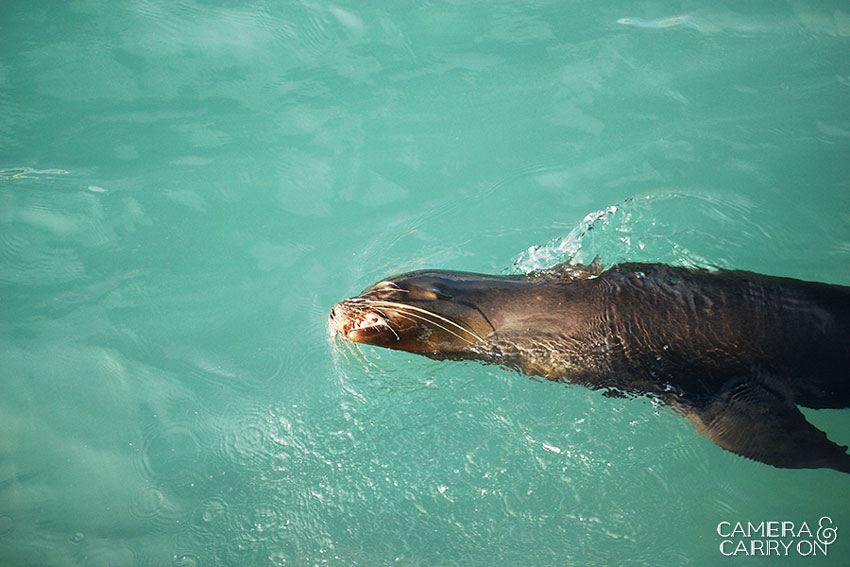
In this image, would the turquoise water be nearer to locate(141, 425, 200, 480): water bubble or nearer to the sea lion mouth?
locate(141, 425, 200, 480): water bubble

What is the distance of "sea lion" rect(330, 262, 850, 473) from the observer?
3498 millimetres

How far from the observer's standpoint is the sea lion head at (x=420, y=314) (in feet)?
11.5

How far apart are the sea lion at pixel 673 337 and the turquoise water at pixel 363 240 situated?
0.51m

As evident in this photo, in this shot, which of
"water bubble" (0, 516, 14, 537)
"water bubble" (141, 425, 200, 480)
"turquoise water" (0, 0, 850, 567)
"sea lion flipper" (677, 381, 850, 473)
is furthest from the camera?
"water bubble" (141, 425, 200, 480)

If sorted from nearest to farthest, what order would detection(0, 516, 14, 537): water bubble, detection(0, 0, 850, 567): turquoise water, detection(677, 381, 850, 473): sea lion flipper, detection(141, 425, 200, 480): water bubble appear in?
detection(677, 381, 850, 473): sea lion flipper
detection(0, 0, 850, 567): turquoise water
detection(0, 516, 14, 537): water bubble
detection(141, 425, 200, 480): water bubble

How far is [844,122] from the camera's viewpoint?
225 inches

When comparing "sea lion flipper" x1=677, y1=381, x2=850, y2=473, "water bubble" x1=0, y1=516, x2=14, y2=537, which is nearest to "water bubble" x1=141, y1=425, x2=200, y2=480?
"water bubble" x1=0, y1=516, x2=14, y2=537

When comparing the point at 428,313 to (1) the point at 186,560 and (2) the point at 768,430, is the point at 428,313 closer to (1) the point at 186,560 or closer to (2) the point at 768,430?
(2) the point at 768,430

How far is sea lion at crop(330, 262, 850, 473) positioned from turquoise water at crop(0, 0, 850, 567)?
20.0 inches

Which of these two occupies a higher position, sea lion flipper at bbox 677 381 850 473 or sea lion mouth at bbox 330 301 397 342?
sea lion mouth at bbox 330 301 397 342

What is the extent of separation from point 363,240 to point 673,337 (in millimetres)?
2862

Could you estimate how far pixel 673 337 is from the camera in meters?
3.62

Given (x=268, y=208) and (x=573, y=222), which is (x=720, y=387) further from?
(x=268, y=208)

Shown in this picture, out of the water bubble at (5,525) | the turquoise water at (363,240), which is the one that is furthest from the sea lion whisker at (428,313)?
the water bubble at (5,525)
